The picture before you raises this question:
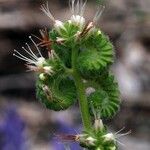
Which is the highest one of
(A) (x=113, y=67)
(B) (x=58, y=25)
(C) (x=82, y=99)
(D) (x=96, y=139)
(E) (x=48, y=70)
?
(A) (x=113, y=67)

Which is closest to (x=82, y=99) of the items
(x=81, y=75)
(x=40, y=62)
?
(x=81, y=75)

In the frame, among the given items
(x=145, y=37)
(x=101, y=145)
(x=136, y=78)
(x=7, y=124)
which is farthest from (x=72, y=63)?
(x=145, y=37)

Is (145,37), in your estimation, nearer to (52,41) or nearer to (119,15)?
(119,15)

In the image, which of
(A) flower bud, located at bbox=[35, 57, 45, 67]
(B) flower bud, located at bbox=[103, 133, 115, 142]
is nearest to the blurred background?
(A) flower bud, located at bbox=[35, 57, 45, 67]

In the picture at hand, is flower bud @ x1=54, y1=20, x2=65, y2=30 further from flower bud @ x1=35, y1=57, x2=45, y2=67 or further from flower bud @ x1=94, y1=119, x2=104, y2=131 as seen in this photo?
flower bud @ x1=94, y1=119, x2=104, y2=131

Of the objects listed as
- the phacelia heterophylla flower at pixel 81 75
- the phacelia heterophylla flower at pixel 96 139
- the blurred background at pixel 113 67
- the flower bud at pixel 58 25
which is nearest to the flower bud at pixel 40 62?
the phacelia heterophylla flower at pixel 81 75

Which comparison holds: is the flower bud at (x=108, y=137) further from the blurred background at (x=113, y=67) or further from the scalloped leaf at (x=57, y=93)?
the blurred background at (x=113, y=67)

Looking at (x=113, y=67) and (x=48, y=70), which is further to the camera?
(x=113, y=67)

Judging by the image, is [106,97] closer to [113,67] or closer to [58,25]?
[58,25]
